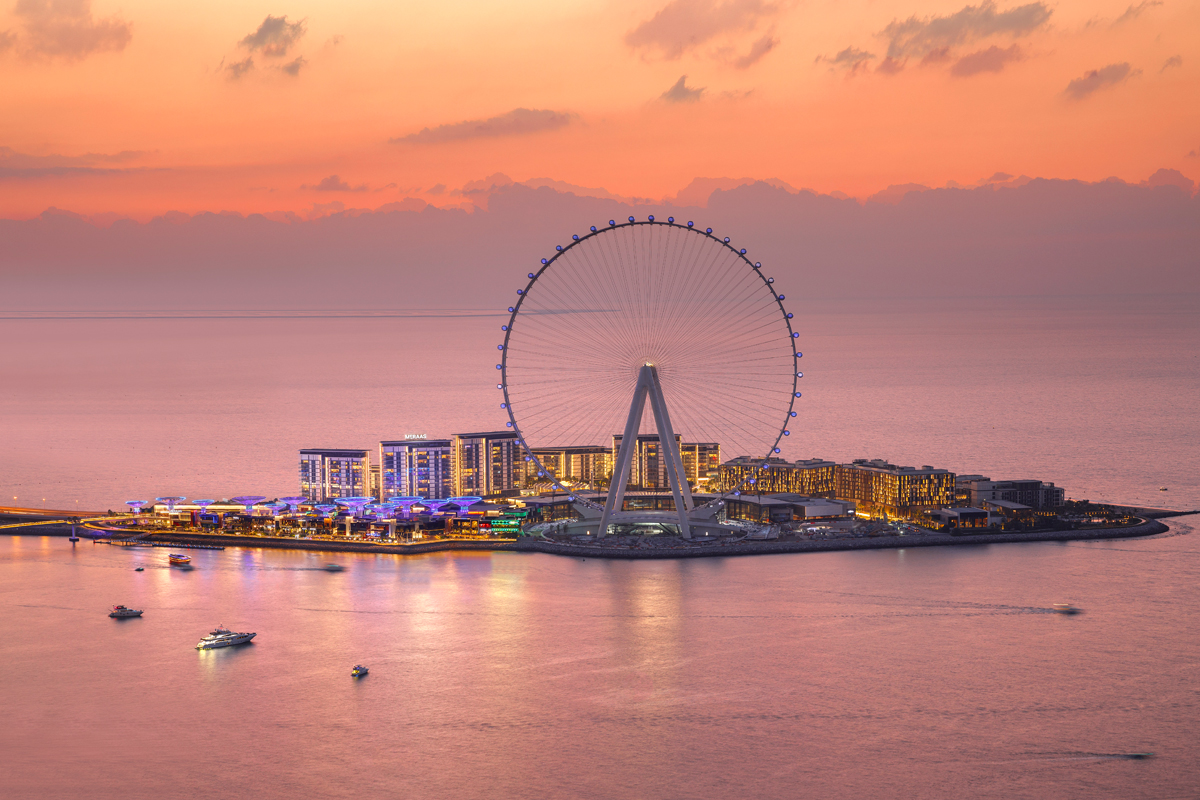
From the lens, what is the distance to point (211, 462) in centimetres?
4203

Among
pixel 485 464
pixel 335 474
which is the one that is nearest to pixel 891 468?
pixel 485 464

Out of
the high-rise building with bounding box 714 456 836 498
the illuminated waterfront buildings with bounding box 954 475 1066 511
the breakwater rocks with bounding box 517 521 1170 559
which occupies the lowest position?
the breakwater rocks with bounding box 517 521 1170 559

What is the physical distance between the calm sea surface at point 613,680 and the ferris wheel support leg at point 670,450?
6.76 ft

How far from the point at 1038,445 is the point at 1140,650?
80.3 ft

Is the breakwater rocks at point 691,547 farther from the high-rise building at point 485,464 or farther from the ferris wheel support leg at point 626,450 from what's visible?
the high-rise building at point 485,464

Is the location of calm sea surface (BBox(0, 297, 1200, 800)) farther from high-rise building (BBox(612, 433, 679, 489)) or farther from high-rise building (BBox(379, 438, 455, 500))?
high-rise building (BBox(612, 433, 679, 489))

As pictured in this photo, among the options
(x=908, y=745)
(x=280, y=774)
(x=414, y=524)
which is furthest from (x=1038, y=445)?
(x=280, y=774)

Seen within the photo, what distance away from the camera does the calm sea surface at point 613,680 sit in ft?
50.3

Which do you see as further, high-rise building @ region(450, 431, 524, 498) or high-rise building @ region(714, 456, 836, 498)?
high-rise building @ region(450, 431, 524, 498)

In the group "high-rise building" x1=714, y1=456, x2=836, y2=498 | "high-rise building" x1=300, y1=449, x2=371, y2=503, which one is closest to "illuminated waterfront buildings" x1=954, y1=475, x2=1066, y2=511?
"high-rise building" x1=714, y1=456, x2=836, y2=498

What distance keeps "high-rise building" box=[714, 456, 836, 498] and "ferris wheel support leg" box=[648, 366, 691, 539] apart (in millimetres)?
3869

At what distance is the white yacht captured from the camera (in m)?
20.3

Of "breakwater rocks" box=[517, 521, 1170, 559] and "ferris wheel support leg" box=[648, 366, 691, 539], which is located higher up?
"ferris wheel support leg" box=[648, 366, 691, 539]

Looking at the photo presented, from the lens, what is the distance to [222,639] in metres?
20.4
